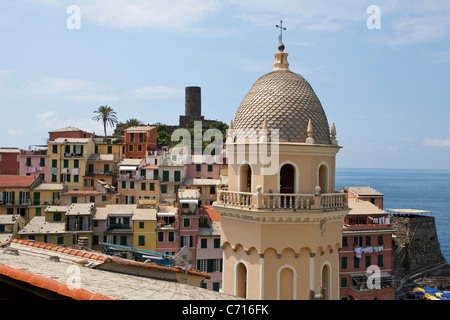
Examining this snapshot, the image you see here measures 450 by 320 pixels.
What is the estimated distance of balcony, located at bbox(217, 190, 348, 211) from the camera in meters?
13.9

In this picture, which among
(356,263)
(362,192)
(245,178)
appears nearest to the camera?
(245,178)

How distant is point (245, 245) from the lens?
14.6 metres

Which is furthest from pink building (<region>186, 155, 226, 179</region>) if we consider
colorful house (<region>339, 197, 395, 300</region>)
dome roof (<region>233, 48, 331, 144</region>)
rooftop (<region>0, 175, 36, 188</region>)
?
dome roof (<region>233, 48, 331, 144</region>)

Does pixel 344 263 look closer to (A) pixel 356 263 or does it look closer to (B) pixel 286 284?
(A) pixel 356 263

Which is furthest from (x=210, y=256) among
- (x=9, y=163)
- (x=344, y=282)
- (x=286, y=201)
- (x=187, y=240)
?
(x=9, y=163)

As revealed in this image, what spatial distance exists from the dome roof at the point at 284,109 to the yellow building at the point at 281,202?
3 cm

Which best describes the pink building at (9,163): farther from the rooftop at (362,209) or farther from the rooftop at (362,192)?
the rooftop at (362,192)

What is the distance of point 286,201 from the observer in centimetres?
1423

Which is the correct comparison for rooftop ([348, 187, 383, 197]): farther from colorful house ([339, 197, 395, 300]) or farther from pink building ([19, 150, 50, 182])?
pink building ([19, 150, 50, 182])

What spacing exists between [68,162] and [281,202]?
6160cm

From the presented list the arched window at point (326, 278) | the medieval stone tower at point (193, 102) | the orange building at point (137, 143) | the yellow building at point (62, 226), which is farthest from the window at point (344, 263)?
the medieval stone tower at point (193, 102)

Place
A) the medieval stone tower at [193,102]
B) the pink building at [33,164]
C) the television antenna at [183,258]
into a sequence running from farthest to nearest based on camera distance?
the medieval stone tower at [193,102], the pink building at [33,164], the television antenna at [183,258]

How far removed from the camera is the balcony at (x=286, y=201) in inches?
545
